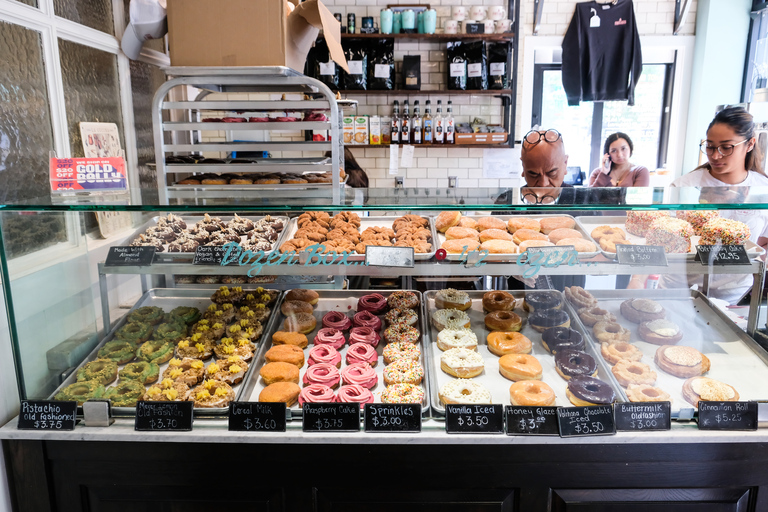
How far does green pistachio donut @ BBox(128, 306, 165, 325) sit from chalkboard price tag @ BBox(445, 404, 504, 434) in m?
1.20

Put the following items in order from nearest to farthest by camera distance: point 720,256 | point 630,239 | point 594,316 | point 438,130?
point 720,256 < point 630,239 < point 594,316 < point 438,130

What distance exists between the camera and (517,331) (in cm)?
196

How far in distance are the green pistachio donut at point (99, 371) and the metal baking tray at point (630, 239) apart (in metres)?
1.62

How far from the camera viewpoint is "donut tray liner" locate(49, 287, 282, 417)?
148cm

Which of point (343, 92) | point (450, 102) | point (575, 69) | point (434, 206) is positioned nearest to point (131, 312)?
point (434, 206)

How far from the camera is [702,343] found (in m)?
1.81

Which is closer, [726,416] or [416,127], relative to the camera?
[726,416]

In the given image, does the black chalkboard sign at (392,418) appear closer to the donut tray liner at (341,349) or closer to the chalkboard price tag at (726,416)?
the donut tray liner at (341,349)

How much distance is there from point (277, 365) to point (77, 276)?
75cm

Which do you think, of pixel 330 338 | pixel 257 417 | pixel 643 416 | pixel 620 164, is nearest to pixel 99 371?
pixel 257 417

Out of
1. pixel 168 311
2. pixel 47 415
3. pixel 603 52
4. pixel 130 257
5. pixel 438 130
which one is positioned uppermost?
pixel 603 52

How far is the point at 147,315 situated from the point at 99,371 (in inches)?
13.5

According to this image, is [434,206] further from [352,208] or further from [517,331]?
[517,331]

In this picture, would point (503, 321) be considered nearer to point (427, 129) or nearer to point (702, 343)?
point (702, 343)
